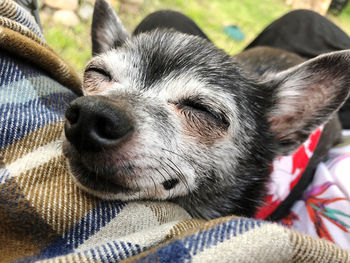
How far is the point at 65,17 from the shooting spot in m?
5.65

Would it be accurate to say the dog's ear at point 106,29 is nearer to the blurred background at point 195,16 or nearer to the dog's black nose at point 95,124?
the blurred background at point 195,16

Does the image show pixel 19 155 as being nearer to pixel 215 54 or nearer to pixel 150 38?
pixel 150 38

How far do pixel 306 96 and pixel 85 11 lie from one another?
4966mm

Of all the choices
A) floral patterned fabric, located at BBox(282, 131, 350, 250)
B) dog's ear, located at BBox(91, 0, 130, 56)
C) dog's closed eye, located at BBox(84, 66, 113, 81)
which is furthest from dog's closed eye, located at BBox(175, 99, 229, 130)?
floral patterned fabric, located at BBox(282, 131, 350, 250)

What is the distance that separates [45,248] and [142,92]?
108cm

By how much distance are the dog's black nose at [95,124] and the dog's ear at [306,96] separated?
1524 mm

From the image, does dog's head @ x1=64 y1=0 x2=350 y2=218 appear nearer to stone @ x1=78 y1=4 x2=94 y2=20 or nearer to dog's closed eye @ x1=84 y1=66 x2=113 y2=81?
dog's closed eye @ x1=84 y1=66 x2=113 y2=81

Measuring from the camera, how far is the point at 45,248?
1.19m

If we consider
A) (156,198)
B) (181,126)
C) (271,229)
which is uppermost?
(271,229)

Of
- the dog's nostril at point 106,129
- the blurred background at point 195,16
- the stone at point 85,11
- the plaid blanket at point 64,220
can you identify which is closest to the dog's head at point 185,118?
the dog's nostril at point 106,129

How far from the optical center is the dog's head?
4.63 feet

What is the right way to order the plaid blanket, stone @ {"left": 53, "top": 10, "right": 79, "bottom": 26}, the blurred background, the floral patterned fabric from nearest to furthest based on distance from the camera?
the plaid blanket, the floral patterned fabric, the blurred background, stone @ {"left": 53, "top": 10, "right": 79, "bottom": 26}

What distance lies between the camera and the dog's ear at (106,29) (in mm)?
2621

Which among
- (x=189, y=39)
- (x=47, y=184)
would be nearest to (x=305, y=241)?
(x=47, y=184)
